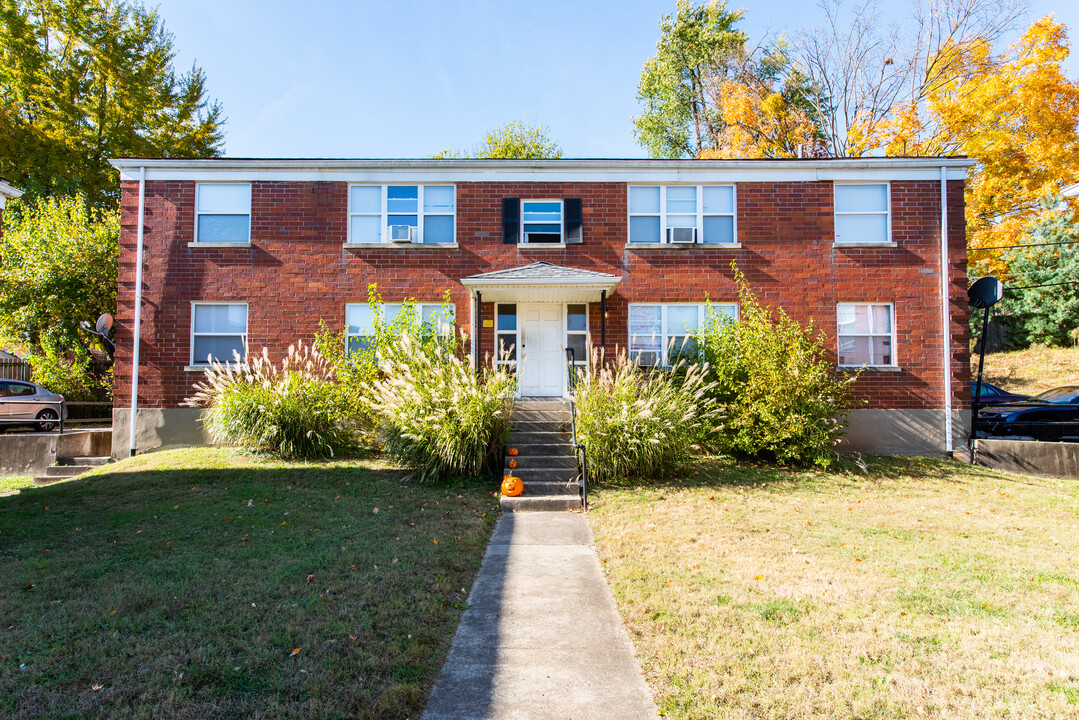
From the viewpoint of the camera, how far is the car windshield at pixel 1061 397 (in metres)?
14.6

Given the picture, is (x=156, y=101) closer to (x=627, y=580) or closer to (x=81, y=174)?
(x=81, y=174)

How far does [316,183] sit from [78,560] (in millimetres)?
10528

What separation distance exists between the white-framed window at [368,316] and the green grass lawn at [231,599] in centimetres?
513

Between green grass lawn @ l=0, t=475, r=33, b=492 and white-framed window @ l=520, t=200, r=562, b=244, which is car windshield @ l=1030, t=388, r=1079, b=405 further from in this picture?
→ green grass lawn @ l=0, t=475, r=33, b=492

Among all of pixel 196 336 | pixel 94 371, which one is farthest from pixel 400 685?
pixel 94 371

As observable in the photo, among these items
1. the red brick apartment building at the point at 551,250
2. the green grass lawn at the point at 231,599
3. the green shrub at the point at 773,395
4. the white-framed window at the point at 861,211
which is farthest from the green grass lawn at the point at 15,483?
the white-framed window at the point at 861,211

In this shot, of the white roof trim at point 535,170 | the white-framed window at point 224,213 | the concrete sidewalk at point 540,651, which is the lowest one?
the concrete sidewalk at point 540,651

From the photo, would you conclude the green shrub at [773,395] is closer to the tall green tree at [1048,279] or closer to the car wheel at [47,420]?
the car wheel at [47,420]

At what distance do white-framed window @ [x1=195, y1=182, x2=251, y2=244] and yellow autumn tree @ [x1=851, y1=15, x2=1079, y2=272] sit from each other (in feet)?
73.6

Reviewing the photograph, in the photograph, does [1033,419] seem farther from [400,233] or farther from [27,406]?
[27,406]

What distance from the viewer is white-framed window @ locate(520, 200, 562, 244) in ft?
48.4

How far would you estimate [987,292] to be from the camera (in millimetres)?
14062

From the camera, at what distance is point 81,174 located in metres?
25.6

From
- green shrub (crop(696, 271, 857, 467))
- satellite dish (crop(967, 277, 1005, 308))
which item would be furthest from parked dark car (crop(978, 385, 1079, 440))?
green shrub (crop(696, 271, 857, 467))
